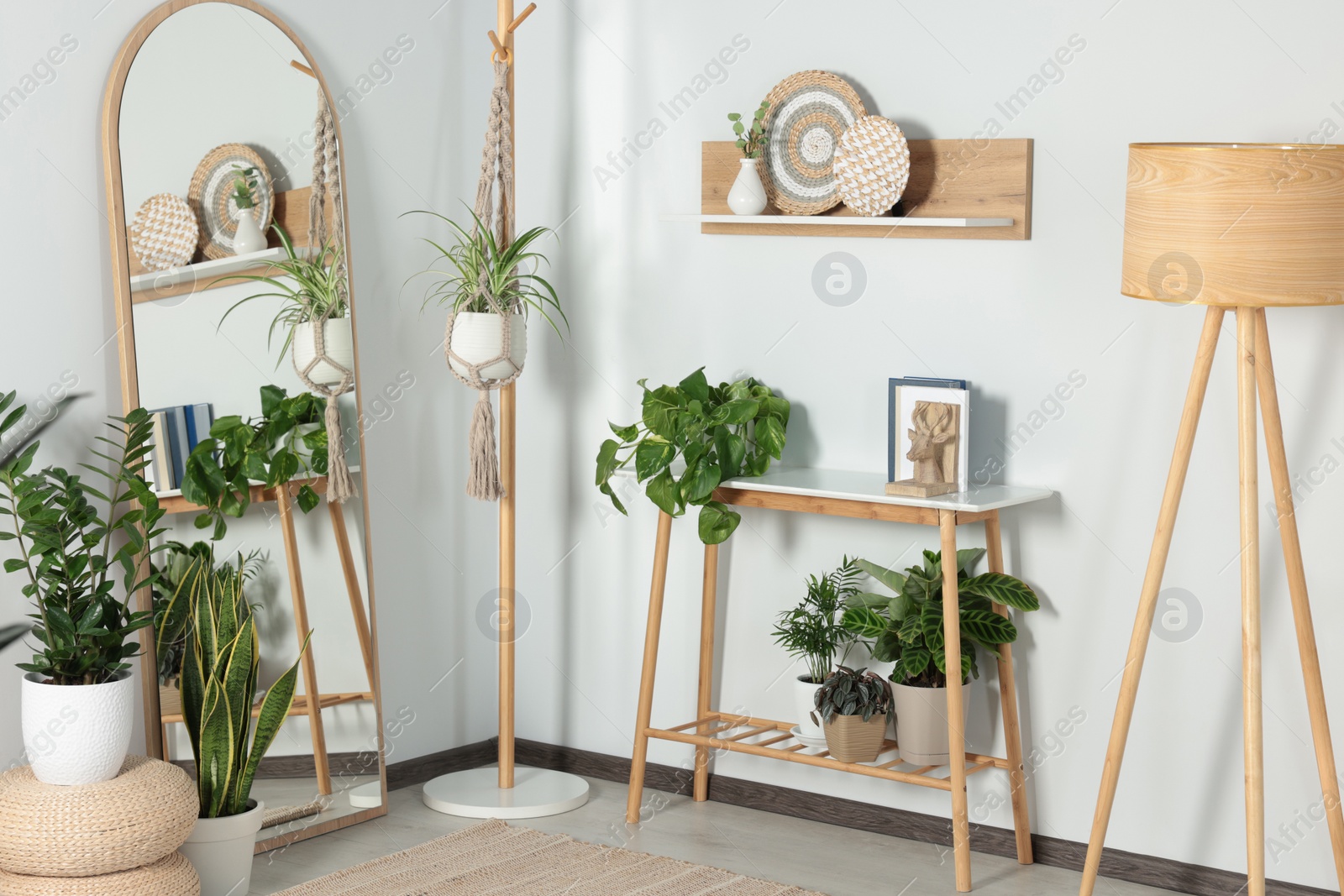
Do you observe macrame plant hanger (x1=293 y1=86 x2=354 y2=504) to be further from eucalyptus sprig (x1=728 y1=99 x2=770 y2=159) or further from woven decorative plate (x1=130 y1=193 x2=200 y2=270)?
eucalyptus sprig (x1=728 y1=99 x2=770 y2=159)

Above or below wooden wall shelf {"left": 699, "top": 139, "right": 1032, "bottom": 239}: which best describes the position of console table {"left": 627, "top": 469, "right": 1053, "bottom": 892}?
below

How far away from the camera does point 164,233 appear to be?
3109 millimetres

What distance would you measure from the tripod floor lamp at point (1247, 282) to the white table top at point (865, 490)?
42cm

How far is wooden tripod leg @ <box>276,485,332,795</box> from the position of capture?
333cm

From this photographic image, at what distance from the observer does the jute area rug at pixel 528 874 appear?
10.1ft

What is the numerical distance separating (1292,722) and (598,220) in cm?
213

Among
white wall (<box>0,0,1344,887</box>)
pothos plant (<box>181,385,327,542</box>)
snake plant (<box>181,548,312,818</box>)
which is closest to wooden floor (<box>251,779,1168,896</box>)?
white wall (<box>0,0,1344,887</box>)

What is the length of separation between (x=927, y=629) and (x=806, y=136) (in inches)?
48.5

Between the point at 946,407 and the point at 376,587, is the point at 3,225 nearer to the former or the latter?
the point at 376,587

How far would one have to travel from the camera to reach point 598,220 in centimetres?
387

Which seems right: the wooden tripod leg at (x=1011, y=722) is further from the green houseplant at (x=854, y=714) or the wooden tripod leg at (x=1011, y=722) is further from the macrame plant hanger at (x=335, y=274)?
the macrame plant hanger at (x=335, y=274)

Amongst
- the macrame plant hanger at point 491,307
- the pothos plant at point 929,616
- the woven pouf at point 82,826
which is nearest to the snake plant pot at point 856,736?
the pothos plant at point 929,616

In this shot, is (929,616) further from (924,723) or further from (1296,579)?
(1296,579)

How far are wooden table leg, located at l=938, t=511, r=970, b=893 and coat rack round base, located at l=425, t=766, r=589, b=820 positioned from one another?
1.08 metres
